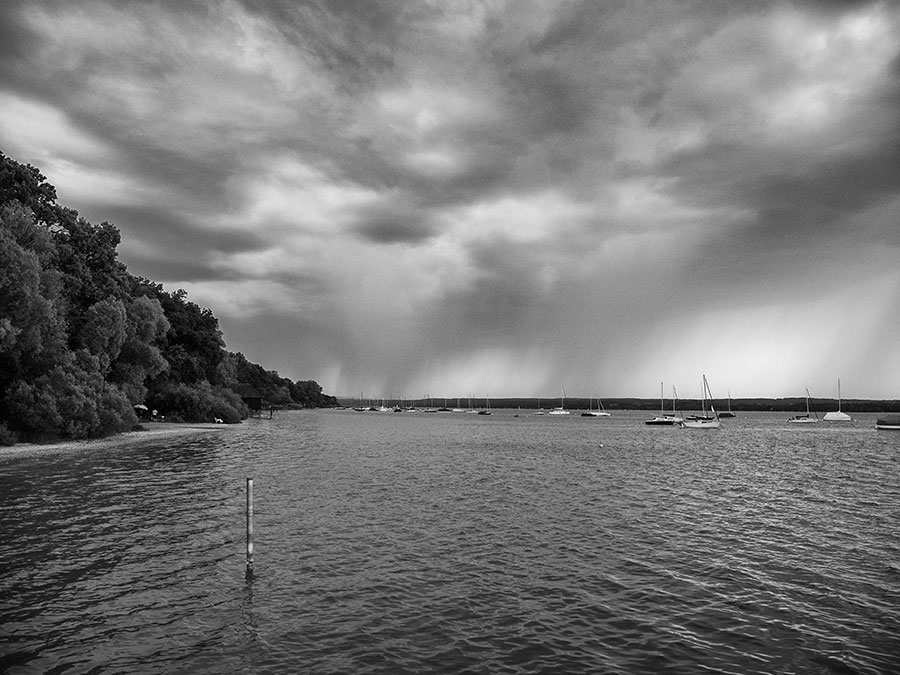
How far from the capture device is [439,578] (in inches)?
743

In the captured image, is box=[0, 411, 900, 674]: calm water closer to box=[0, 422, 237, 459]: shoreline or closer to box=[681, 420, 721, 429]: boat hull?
box=[0, 422, 237, 459]: shoreline

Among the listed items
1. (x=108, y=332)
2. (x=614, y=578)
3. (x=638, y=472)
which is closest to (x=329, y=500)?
(x=614, y=578)

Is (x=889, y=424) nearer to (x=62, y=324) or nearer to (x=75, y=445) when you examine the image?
(x=75, y=445)

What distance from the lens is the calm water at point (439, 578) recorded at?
13.3m

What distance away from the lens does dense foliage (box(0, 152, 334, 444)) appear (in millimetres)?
50438

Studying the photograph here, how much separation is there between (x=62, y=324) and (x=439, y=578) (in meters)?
55.9

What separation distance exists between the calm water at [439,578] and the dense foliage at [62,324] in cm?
1594

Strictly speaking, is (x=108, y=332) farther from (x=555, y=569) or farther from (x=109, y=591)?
(x=555, y=569)

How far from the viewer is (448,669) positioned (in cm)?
1252

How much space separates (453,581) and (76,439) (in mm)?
56621

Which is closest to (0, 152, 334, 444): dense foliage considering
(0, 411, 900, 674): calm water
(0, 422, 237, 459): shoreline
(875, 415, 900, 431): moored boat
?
(0, 422, 237, 459): shoreline

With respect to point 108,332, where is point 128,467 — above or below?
below

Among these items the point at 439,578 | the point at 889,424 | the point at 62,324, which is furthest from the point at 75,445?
the point at 889,424

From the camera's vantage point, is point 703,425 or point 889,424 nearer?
point 889,424
